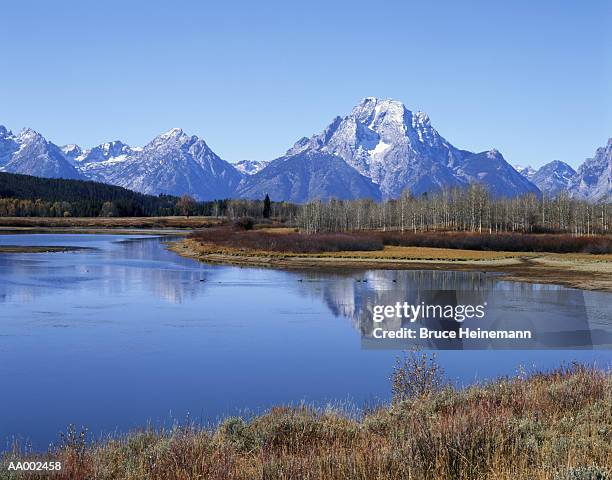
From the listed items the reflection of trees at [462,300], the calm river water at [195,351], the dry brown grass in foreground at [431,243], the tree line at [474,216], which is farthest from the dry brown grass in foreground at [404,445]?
the tree line at [474,216]

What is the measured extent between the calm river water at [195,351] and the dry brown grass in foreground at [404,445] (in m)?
5.00

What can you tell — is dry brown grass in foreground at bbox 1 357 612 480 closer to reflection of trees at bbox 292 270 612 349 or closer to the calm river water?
the calm river water

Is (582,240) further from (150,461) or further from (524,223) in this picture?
(150,461)

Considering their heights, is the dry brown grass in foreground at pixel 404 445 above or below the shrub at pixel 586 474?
below

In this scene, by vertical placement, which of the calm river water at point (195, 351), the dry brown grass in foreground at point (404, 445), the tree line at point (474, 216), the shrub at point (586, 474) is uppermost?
the tree line at point (474, 216)

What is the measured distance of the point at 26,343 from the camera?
29.3 meters

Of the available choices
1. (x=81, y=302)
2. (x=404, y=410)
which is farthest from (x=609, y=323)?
(x=81, y=302)

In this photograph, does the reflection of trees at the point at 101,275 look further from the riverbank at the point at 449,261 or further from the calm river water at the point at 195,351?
the riverbank at the point at 449,261

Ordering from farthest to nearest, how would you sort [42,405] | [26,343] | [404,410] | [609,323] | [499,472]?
[609,323] < [26,343] < [42,405] < [404,410] < [499,472]

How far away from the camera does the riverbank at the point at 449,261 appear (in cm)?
6600

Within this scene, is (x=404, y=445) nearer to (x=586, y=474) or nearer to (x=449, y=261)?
(x=586, y=474)

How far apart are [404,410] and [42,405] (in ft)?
38.8

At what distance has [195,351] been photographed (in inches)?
1121

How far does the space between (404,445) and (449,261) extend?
74.3 m
